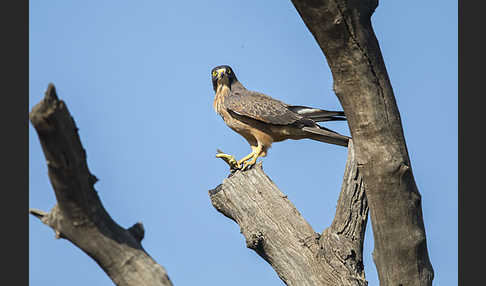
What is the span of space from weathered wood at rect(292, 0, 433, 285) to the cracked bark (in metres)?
1.16

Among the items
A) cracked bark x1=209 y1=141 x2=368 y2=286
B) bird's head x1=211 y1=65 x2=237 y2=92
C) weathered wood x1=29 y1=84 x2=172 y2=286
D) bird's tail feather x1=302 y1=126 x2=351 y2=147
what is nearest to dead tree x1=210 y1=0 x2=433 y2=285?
cracked bark x1=209 y1=141 x2=368 y2=286

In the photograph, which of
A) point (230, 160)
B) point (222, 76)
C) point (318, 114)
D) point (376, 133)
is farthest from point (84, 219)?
point (222, 76)

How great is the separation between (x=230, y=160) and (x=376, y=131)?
10.9 feet

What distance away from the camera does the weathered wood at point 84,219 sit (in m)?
3.36

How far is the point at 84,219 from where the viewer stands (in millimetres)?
3738

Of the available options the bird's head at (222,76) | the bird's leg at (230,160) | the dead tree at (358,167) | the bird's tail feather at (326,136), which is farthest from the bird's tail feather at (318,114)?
the dead tree at (358,167)

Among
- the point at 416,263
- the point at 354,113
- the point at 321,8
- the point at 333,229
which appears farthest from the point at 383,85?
the point at 333,229

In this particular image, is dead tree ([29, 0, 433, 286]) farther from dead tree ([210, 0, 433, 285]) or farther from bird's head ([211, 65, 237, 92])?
bird's head ([211, 65, 237, 92])

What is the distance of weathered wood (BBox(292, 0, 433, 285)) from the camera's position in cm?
356

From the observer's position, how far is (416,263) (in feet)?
13.9

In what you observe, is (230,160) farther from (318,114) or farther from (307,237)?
(307,237)

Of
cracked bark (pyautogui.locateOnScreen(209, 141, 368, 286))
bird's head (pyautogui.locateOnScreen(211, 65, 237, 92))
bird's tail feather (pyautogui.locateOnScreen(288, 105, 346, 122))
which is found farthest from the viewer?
bird's head (pyautogui.locateOnScreen(211, 65, 237, 92))

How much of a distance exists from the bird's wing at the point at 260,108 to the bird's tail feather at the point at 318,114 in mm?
94

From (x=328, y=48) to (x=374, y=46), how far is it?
1.07 feet
